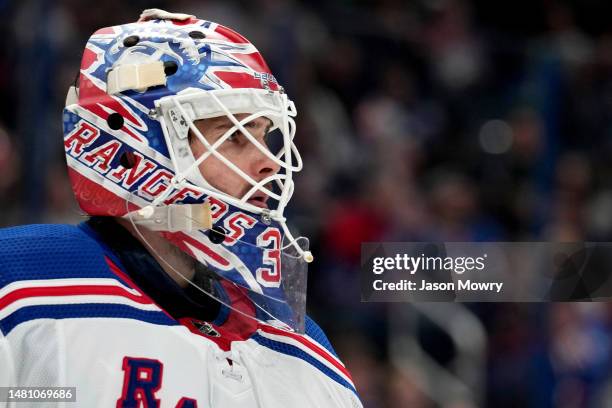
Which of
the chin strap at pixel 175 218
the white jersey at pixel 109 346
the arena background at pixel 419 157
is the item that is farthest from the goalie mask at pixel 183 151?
the arena background at pixel 419 157

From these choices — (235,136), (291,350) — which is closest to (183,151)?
(235,136)

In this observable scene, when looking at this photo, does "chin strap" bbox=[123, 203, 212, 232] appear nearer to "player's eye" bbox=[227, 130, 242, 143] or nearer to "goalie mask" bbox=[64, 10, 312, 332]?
"goalie mask" bbox=[64, 10, 312, 332]

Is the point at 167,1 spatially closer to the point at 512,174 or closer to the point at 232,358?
the point at 512,174

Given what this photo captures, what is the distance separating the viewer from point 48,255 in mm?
1998

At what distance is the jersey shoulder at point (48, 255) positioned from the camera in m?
1.96

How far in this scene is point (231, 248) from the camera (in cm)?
217

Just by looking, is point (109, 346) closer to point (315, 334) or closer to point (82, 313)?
point (82, 313)

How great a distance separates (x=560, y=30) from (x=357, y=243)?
220 cm

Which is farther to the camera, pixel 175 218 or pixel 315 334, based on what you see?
pixel 315 334

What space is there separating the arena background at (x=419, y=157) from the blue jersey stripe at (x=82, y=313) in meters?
2.60

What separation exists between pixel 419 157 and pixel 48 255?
375 cm

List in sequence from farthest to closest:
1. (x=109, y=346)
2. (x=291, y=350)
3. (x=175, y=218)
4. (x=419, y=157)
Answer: (x=419, y=157)
(x=291, y=350)
(x=175, y=218)
(x=109, y=346)

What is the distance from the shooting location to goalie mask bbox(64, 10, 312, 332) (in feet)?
6.97

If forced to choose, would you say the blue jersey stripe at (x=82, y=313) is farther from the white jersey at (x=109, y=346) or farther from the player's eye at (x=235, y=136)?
the player's eye at (x=235, y=136)
